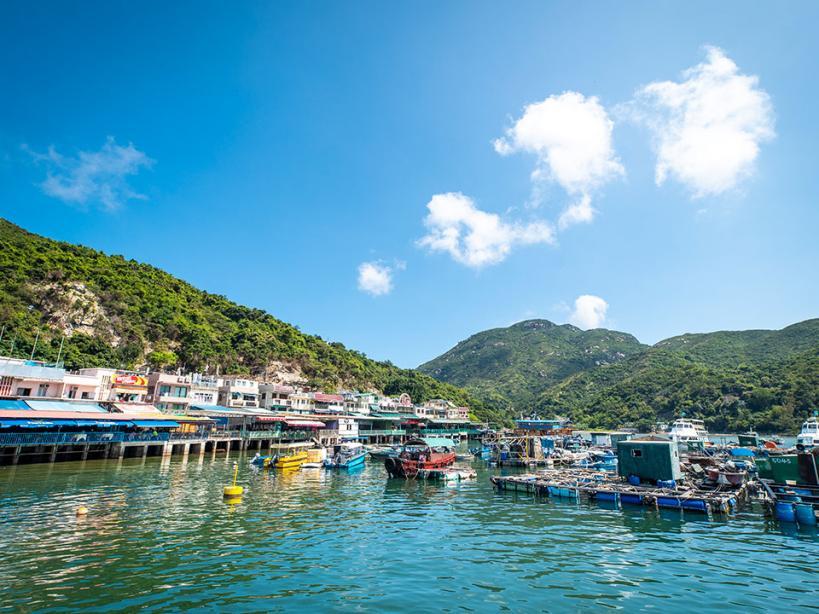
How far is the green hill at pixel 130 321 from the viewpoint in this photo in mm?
83812

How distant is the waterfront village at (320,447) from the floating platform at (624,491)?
0.09 m

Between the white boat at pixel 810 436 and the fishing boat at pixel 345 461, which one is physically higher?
the white boat at pixel 810 436

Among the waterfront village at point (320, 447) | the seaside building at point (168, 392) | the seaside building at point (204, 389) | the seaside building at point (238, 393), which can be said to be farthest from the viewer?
the seaside building at point (238, 393)

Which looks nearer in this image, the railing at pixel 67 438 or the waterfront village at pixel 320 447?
the waterfront village at pixel 320 447

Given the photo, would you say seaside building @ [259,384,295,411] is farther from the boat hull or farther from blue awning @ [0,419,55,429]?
the boat hull

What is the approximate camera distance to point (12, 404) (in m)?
48.6

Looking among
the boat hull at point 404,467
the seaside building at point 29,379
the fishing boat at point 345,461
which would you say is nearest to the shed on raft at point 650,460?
the boat hull at point 404,467

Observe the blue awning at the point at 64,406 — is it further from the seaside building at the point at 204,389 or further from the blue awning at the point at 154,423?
the seaside building at the point at 204,389

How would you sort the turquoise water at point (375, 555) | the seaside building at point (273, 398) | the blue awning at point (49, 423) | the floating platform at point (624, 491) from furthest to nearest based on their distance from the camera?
the seaside building at point (273, 398)
the blue awning at point (49, 423)
the floating platform at point (624, 491)
the turquoise water at point (375, 555)

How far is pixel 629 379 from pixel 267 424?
164643 millimetres

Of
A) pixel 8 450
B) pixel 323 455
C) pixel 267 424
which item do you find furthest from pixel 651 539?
pixel 267 424

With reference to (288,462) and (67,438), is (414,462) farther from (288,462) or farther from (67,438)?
(67,438)

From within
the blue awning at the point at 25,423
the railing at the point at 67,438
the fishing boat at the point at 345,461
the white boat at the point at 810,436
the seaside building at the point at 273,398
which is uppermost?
the seaside building at the point at 273,398

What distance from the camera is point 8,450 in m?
47.0
